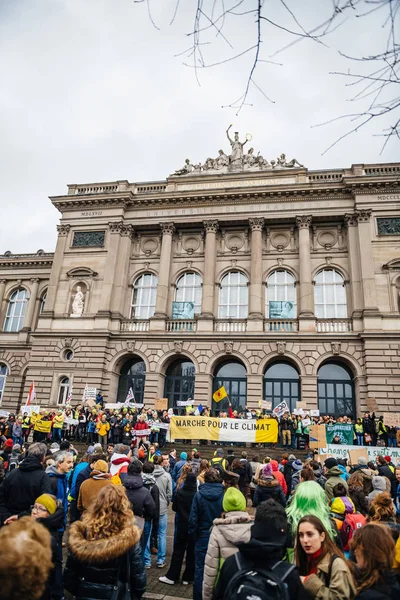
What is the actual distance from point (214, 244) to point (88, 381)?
1235 cm

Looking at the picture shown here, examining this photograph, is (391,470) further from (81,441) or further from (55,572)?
(81,441)

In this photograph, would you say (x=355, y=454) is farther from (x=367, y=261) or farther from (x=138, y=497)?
(x=367, y=261)

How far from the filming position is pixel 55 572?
182 inches

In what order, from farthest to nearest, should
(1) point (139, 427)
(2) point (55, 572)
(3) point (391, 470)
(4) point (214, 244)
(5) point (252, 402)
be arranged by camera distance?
(4) point (214, 244) < (5) point (252, 402) < (1) point (139, 427) < (3) point (391, 470) < (2) point (55, 572)

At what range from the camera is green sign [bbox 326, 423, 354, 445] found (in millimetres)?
19141

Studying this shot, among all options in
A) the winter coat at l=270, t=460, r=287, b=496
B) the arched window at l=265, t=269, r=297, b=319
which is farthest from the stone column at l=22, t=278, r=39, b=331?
the winter coat at l=270, t=460, r=287, b=496

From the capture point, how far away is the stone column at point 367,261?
2489 cm

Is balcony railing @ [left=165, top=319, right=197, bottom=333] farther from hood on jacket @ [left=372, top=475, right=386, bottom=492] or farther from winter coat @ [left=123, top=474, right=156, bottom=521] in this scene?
winter coat @ [left=123, top=474, right=156, bottom=521]

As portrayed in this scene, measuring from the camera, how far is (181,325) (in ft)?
90.9

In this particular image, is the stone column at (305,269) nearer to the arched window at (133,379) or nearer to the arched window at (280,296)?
the arched window at (280,296)

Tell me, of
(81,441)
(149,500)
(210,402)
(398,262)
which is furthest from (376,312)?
(149,500)

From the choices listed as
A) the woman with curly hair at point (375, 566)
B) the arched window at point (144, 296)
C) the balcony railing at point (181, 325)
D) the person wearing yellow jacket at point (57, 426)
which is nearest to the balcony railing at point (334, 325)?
the balcony railing at point (181, 325)

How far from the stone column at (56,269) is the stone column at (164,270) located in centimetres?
752

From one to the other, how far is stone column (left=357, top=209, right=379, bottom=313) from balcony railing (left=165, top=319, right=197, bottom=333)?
1065 centimetres
